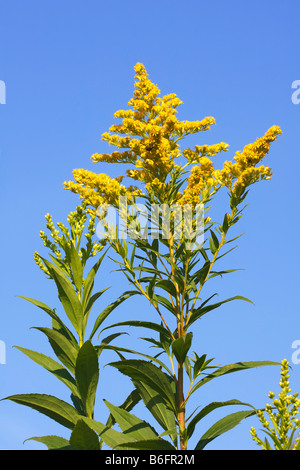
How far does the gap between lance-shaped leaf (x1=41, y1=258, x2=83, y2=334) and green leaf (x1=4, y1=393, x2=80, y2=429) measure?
715mm

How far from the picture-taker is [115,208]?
5.48 meters

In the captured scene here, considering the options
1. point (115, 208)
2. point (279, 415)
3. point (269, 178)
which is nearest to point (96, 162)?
point (115, 208)

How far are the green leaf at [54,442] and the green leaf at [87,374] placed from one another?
0.33 m

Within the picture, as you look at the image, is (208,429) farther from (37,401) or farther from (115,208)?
(115,208)

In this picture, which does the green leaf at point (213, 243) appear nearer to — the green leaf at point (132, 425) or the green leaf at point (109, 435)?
the green leaf at point (132, 425)

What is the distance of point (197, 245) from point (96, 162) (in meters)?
1.77

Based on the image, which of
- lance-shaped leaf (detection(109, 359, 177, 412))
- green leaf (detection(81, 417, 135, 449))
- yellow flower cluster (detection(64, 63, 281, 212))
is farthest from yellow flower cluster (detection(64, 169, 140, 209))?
green leaf (detection(81, 417, 135, 449))

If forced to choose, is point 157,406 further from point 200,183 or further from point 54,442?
point 200,183

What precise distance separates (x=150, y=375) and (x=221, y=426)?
81 centimetres

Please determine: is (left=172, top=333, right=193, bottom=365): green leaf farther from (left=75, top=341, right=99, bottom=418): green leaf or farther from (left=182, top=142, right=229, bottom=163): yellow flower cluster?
(left=182, top=142, right=229, bottom=163): yellow flower cluster

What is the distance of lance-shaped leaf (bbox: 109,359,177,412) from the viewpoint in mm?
4465

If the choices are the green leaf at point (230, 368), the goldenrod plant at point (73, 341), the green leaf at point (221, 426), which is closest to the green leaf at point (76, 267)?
the goldenrod plant at point (73, 341)
